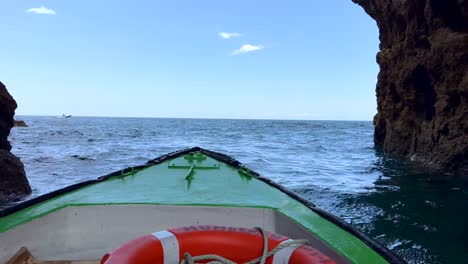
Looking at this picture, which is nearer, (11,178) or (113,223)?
A: (113,223)

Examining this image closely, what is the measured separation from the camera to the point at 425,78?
1677 centimetres

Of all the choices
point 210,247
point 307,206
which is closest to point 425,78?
point 307,206

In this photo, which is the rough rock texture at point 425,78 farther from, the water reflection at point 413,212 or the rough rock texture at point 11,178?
the rough rock texture at point 11,178

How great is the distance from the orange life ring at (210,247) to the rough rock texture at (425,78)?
1205cm

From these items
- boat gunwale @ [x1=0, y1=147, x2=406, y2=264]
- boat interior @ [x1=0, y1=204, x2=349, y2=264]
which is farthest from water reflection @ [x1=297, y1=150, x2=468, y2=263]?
boat interior @ [x1=0, y1=204, x2=349, y2=264]

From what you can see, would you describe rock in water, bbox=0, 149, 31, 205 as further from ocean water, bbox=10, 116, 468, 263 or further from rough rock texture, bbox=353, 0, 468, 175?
rough rock texture, bbox=353, 0, 468, 175

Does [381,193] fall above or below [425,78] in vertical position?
below

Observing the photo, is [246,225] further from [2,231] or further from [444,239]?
[444,239]

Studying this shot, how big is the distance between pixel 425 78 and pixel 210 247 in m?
17.2

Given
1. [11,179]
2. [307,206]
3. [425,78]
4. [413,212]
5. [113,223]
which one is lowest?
[413,212]

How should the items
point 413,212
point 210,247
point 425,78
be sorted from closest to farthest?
1. point 210,247
2. point 413,212
3. point 425,78

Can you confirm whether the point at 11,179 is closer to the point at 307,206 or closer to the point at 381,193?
the point at 307,206

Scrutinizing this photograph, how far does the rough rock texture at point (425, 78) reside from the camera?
1253 centimetres

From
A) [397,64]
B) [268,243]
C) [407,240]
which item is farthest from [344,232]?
[397,64]
